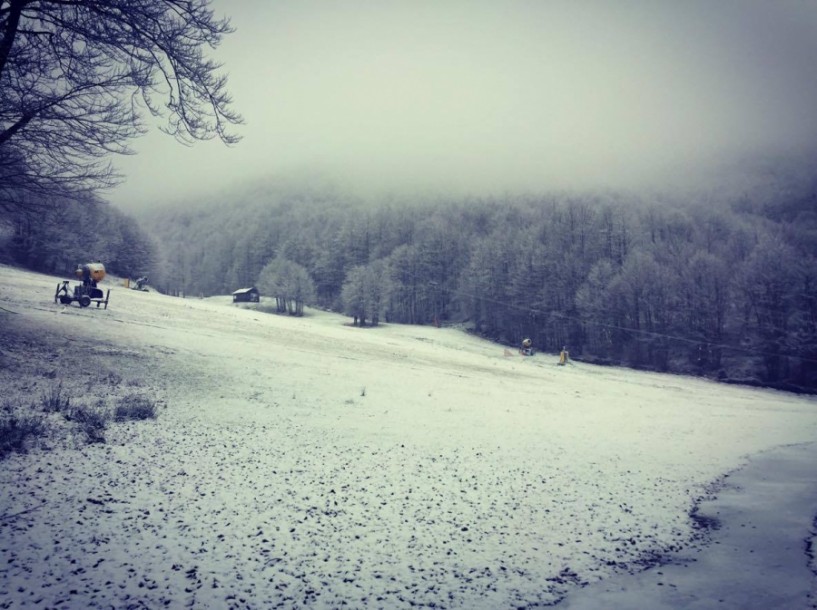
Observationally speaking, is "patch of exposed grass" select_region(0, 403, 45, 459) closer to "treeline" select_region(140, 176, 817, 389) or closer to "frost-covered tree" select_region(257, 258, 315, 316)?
"treeline" select_region(140, 176, 817, 389)

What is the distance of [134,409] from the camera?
9.73 meters

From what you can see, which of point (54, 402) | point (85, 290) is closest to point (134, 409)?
point (54, 402)

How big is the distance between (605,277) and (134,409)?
70675mm

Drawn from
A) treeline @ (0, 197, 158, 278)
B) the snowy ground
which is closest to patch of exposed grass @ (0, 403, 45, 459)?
the snowy ground

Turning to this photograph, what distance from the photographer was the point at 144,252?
85.4 metres

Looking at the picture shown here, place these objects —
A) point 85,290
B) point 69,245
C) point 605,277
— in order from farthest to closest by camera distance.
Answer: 1. point 605,277
2. point 69,245
3. point 85,290

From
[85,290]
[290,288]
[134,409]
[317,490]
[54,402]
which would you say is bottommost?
[317,490]

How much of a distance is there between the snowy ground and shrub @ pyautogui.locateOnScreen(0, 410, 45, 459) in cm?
37

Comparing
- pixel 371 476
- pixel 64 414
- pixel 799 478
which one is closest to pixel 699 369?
pixel 799 478

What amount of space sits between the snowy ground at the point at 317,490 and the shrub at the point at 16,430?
37cm

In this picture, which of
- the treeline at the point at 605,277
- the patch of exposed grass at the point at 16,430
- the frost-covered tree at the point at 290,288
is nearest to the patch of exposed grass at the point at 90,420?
the patch of exposed grass at the point at 16,430

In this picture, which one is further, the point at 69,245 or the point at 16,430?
the point at 69,245

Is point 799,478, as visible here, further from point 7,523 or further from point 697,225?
point 697,225

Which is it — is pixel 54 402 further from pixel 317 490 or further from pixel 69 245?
pixel 69 245
